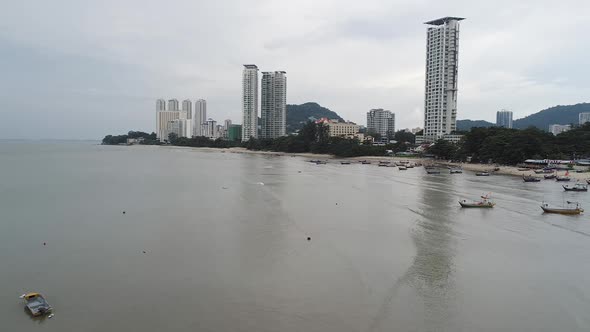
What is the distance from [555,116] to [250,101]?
126321 mm

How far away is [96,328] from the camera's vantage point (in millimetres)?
7980

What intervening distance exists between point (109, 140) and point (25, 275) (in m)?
172

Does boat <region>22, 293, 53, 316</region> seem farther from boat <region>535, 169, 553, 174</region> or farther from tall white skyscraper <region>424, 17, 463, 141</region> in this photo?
tall white skyscraper <region>424, 17, 463, 141</region>

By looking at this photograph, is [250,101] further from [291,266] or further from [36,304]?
[36,304]

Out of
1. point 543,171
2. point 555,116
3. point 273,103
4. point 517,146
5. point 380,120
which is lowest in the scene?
point 543,171

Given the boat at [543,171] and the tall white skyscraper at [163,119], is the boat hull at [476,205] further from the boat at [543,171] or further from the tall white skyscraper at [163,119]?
the tall white skyscraper at [163,119]

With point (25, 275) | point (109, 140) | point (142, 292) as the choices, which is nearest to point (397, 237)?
point (142, 292)

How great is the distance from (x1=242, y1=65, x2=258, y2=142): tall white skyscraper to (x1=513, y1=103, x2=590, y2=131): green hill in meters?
105

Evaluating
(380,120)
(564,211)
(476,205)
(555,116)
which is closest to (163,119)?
(380,120)

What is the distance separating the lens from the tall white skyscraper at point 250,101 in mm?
125812

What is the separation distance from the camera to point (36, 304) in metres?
8.62

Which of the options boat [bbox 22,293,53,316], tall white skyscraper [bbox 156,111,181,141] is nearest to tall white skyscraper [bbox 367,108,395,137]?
tall white skyscraper [bbox 156,111,181,141]

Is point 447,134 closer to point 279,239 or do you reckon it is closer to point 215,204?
point 215,204

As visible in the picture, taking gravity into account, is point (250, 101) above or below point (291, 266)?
above
